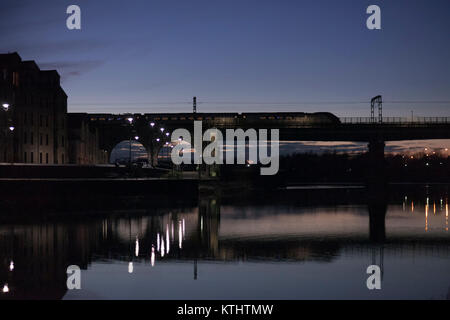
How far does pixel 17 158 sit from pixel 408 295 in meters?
72.2

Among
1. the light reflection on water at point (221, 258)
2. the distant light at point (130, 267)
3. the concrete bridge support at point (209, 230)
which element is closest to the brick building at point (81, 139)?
the concrete bridge support at point (209, 230)

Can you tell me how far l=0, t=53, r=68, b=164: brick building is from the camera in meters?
76.4

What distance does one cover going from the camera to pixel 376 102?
4269 inches

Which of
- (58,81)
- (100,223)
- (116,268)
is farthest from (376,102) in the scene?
(116,268)

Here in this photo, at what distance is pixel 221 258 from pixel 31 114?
69.6 m

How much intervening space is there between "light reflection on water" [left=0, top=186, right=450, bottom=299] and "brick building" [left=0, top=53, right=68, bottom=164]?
1758 inches

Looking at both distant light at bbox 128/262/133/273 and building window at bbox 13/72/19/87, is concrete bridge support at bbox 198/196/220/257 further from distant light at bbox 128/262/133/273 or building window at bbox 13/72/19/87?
building window at bbox 13/72/19/87

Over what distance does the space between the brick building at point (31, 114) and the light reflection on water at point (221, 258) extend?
44.7m

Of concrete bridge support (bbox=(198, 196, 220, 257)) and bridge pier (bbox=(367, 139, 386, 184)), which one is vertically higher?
bridge pier (bbox=(367, 139, 386, 184))

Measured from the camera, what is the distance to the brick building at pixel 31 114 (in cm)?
7644

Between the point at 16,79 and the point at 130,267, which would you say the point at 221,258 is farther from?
the point at 16,79

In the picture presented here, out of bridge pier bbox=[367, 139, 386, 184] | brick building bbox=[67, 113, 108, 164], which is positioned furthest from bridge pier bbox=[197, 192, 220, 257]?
bridge pier bbox=[367, 139, 386, 184]

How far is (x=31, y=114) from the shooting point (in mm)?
84125
